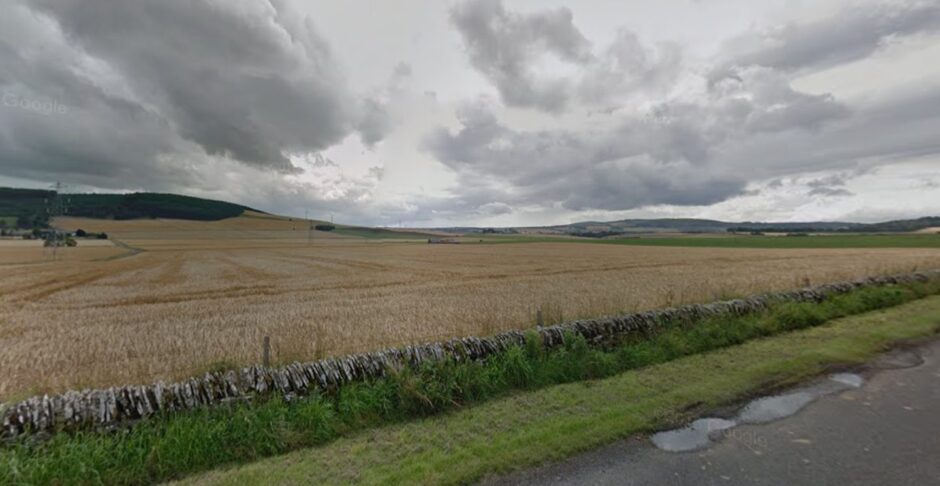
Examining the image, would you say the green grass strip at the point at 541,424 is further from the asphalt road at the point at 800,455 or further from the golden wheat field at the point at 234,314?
→ the golden wheat field at the point at 234,314

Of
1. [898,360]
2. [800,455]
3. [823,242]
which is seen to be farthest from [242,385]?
[823,242]

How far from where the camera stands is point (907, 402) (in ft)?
18.2

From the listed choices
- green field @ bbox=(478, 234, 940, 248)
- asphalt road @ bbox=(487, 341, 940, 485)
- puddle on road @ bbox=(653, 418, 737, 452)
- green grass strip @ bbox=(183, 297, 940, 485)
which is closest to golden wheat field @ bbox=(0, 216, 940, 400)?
green grass strip @ bbox=(183, 297, 940, 485)

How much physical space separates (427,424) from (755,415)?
437 cm

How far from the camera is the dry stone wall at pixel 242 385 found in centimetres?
453

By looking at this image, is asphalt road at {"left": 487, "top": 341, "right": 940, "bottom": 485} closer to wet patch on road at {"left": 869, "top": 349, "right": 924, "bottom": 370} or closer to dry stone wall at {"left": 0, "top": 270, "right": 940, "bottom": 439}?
wet patch on road at {"left": 869, "top": 349, "right": 924, "bottom": 370}

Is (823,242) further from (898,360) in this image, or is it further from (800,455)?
(800,455)

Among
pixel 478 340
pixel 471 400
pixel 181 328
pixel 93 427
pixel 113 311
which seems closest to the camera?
pixel 93 427

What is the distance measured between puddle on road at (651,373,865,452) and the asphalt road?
8 cm

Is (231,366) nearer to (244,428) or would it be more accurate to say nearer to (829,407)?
(244,428)

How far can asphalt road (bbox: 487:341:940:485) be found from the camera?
3846 millimetres

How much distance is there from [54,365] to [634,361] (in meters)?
12.7

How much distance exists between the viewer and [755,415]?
17.0 feet

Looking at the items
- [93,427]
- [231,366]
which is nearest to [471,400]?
[231,366]
